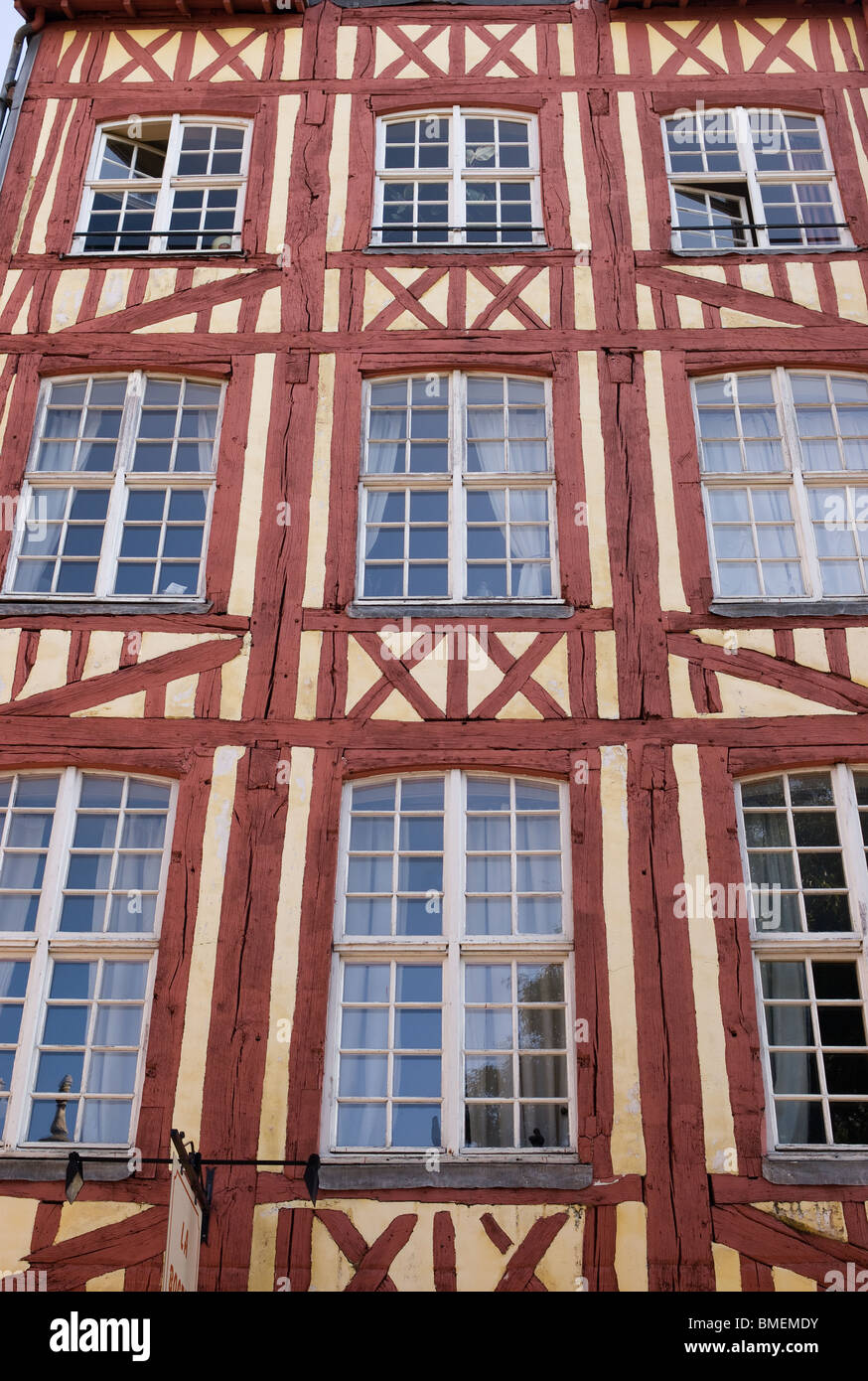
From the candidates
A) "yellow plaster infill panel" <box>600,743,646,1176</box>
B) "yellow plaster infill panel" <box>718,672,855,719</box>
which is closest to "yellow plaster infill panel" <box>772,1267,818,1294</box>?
"yellow plaster infill panel" <box>600,743,646,1176</box>

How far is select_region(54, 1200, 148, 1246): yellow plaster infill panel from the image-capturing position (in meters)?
7.62

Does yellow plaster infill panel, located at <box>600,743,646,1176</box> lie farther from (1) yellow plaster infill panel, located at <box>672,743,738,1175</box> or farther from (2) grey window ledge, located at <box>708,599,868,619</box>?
(2) grey window ledge, located at <box>708,599,868,619</box>

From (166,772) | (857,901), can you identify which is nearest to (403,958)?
(166,772)

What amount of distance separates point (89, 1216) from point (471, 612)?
428cm

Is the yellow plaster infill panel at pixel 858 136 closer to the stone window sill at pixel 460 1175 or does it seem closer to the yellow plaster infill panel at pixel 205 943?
the yellow plaster infill panel at pixel 205 943

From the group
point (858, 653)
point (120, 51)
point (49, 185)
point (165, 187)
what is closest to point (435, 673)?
point (858, 653)

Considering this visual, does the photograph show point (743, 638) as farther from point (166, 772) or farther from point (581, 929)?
point (166, 772)

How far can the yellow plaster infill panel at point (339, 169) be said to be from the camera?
11.3 metres

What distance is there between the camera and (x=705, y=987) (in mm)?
8141

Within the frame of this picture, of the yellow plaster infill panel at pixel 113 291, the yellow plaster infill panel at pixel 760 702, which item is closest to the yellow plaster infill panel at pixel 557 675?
the yellow plaster infill panel at pixel 760 702

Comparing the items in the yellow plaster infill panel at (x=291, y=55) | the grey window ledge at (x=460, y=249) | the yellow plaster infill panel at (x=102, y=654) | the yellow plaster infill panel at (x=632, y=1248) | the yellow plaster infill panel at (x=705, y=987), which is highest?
the yellow plaster infill panel at (x=291, y=55)

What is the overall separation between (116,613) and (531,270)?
4.23 meters

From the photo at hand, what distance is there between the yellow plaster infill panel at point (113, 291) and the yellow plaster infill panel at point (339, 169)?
5.21ft

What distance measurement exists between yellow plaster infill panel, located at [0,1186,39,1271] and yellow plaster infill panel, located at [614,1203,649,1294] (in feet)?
10.1
